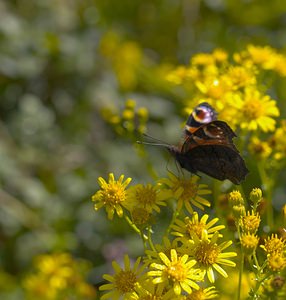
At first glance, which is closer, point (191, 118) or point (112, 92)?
point (191, 118)

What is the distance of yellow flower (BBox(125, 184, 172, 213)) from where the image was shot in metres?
3.05

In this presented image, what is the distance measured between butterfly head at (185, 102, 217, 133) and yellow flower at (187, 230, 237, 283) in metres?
0.66

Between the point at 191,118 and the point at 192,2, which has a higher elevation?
the point at 192,2

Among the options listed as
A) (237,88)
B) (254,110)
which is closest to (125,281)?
(254,110)

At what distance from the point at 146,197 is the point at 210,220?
388 millimetres

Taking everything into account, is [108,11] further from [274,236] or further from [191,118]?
[274,236]

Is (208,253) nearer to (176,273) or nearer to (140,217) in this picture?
(176,273)

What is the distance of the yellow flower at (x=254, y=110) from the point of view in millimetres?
3615

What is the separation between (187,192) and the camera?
3.12 metres

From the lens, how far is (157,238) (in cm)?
333

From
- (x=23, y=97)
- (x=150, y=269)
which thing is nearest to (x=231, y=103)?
(x=150, y=269)

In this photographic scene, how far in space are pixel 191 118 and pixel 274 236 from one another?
2.54 feet

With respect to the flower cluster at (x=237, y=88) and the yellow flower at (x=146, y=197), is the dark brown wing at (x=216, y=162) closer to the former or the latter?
the yellow flower at (x=146, y=197)

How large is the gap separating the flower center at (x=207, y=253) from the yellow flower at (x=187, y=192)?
269 mm
